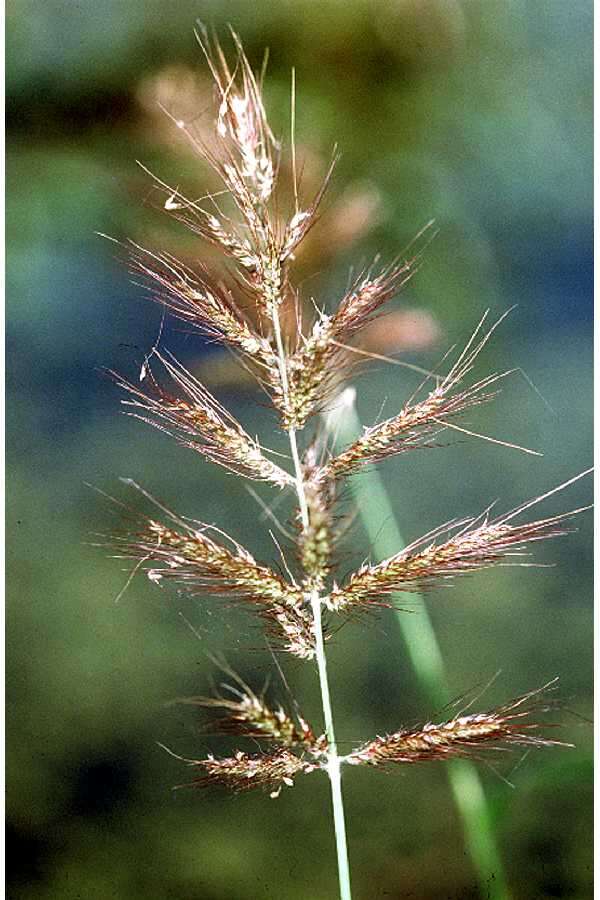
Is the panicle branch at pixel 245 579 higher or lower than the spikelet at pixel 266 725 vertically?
higher

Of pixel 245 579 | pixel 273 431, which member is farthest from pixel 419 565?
pixel 273 431

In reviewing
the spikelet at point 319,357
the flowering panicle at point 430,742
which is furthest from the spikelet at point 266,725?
the spikelet at point 319,357

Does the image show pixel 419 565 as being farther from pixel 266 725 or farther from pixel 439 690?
pixel 439 690

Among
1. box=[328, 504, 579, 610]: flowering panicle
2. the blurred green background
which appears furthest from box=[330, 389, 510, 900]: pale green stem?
box=[328, 504, 579, 610]: flowering panicle

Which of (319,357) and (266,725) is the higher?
(319,357)

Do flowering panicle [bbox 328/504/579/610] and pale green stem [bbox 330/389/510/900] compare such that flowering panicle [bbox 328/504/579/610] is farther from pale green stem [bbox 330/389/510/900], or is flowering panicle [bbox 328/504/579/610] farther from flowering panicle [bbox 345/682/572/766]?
pale green stem [bbox 330/389/510/900]

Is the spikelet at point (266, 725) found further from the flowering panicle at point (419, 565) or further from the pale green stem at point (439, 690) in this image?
the pale green stem at point (439, 690)
